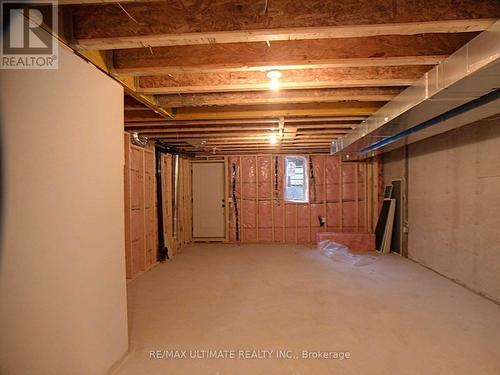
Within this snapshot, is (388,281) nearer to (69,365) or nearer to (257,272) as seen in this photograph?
(257,272)

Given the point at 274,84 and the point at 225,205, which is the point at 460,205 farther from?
the point at 225,205

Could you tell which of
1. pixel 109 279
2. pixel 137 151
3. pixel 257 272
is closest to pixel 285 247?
pixel 257 272

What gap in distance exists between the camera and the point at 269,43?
1.80 m

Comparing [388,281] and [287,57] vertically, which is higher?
[287,57]

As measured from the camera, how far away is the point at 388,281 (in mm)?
3701

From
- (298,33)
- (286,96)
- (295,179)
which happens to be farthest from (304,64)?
(295,179)

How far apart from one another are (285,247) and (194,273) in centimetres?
237

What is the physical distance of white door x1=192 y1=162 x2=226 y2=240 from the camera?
21.6 ft

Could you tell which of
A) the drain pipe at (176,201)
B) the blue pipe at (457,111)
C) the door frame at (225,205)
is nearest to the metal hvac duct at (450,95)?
the blue pipe at (457,111)

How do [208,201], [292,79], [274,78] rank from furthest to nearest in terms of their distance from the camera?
[208,201], [292,79], [274,78]

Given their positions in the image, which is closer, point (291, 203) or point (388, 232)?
point (388, 232)

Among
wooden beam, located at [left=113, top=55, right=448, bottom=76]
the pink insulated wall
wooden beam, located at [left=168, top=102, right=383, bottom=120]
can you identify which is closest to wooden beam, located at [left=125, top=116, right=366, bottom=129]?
wooden beam, located at [left=168, top=102, right=383, bottom=120]

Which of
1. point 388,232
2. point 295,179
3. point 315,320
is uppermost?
point 295,179

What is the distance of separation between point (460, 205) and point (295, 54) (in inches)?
123
